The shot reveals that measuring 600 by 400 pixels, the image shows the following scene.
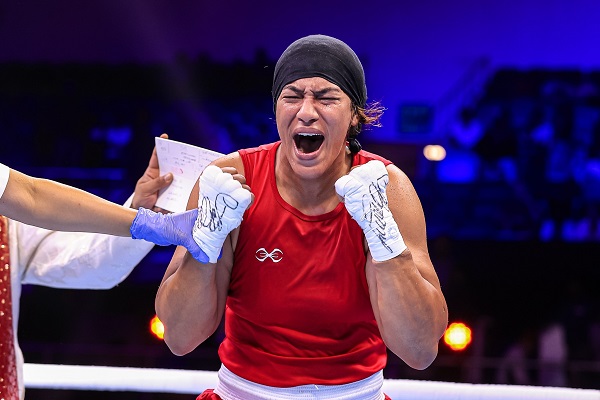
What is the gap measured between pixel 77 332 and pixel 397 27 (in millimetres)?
2841

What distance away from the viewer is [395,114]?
5004 mm

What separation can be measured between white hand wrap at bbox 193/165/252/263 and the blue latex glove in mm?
26

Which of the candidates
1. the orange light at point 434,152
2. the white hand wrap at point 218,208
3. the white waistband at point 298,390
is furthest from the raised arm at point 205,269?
the orange light at point 434,152

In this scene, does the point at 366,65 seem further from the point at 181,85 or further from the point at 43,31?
the point at 43,31

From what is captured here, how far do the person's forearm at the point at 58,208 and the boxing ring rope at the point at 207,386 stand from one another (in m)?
0.65

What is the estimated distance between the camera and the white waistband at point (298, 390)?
150 cm

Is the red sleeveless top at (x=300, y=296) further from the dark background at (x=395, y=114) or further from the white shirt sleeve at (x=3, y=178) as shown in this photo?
the dark background at (x=395, y=114)

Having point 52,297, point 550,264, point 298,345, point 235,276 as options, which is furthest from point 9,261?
point 550,264

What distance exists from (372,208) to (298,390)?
0.38 meters

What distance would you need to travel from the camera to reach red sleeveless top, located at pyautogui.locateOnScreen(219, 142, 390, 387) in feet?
4.88

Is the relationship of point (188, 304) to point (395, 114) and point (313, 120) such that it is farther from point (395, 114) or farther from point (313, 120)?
point (395, 114)
